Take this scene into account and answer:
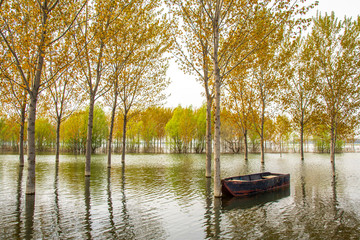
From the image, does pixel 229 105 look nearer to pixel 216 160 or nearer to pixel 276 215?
pixel 216 160

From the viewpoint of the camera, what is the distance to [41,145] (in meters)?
43.3

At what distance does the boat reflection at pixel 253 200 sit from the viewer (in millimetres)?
8883

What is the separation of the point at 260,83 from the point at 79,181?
20455 mm

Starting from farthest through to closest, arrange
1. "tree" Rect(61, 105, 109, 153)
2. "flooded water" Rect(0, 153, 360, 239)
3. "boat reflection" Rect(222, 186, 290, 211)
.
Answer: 1. "tree" Rect(61, 105, 109, 153)
2. "boat reflection" Rect(222, 186, 290, 211)
3. "flooded water" Rect(0, 153, 360, 239)

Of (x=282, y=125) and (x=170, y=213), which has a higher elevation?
(x=282, y=125)

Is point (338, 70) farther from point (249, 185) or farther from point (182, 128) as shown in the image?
point (182, 128)

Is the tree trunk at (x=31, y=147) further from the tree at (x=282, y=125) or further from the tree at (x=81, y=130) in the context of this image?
the tree at (x=282, y=125)

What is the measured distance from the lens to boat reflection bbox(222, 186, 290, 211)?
8.88 meters

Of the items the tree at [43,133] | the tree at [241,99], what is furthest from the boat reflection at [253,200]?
the tree at [43,133]

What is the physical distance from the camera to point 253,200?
9.82 meters

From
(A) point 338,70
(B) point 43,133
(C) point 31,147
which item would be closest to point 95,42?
(C) point 31,147

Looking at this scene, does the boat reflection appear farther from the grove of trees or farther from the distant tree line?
the distant tree line

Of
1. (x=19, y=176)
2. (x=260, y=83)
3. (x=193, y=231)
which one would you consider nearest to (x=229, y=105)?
(x=260, y=83)

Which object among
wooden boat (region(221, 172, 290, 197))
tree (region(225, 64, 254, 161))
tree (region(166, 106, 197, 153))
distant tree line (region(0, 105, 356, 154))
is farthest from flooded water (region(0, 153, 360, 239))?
tree (region(166, 106, 197, 153))
